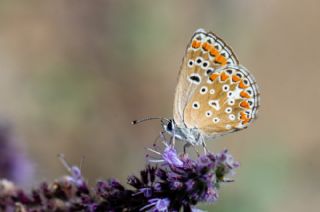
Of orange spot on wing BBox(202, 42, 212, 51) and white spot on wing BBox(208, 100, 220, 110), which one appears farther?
white spot on wing BBox(208, 100, 220, 110)

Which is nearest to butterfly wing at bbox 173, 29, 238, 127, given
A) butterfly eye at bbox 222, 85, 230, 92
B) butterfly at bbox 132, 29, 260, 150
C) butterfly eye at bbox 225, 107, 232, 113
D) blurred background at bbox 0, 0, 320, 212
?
butterfly at bbox 132, 29, 260, 150

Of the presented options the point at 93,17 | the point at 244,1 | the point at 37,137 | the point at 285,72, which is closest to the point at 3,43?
the point at 93,17

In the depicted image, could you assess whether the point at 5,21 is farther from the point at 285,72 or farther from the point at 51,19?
the point at 285,72

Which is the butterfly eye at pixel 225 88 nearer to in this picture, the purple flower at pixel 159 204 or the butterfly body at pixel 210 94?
the butterfly body at pixel 210 94

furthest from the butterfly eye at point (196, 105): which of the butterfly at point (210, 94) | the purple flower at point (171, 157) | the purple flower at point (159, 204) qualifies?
the purple flower at point (159, 204)

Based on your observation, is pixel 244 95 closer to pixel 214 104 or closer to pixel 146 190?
pixel 214 104

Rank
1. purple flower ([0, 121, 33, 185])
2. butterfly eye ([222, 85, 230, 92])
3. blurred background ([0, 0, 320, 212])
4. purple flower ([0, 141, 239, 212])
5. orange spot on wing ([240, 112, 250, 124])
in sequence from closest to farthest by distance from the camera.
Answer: purple flower ([0, 141, 239, 212]), orange spot on wing ([240, 112, 250, 124]), butterfly eye ([222, 85, 230, 92]), purple flower ([0, 121, 33, 185]), blurred background ([0, 0, 320, 212])

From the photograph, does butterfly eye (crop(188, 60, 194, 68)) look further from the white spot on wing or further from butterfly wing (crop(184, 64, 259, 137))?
the white spot on wing
